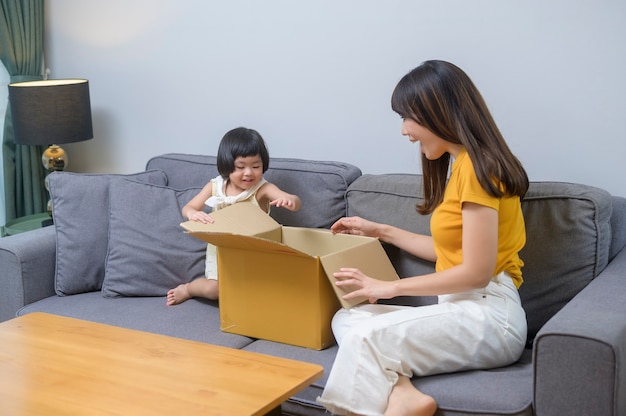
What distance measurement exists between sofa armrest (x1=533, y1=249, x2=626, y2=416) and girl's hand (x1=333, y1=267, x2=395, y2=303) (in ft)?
→ 1.56

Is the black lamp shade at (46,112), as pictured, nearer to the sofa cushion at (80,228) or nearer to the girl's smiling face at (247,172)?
the sofa cushion at (80,228)

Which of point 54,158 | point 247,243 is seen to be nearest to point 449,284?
point 247,243

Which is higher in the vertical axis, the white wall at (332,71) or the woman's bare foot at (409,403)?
the white wall at (332,71)

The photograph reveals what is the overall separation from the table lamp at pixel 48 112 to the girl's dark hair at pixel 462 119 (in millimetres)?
1782

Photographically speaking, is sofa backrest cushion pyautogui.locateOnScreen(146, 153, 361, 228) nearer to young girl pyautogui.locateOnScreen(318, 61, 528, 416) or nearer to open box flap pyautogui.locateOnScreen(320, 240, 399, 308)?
open box flap pyautogui.locateOnScreen(320, 240, 399, 308)

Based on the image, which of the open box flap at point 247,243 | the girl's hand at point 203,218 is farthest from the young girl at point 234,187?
the open box flap at point 247,243

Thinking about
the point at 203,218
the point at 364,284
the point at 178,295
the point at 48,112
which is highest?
the point at 48,112

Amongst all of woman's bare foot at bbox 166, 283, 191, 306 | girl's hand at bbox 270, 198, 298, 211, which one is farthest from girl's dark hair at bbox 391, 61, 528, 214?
woman's bare foot at bbox 166, 283, 191, 306

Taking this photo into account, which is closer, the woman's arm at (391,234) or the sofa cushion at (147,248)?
the woman's arm at (391,234)

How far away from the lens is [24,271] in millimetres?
2832

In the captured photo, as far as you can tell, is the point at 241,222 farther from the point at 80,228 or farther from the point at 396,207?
the point at 80,228

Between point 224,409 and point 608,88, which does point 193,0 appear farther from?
point 224,409

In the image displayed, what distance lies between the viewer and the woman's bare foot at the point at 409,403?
75.3 inches

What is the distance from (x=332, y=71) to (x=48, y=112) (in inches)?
49.3
